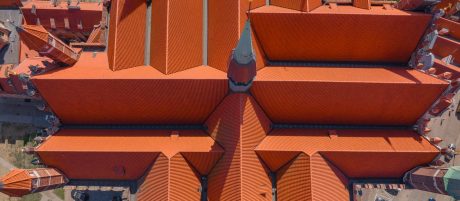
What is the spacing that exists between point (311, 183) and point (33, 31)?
3006 cm

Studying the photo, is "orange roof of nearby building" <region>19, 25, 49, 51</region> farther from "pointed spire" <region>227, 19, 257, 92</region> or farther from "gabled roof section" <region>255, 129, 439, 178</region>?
"gabled roof section" <region>255, 129, 439, 178</region>

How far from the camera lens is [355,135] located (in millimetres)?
37656

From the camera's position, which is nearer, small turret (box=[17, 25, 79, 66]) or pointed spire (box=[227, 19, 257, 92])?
pointed spire (box=[227, 19, 257, 92])

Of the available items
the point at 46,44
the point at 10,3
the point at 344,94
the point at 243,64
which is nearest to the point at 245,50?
the point at 243,64

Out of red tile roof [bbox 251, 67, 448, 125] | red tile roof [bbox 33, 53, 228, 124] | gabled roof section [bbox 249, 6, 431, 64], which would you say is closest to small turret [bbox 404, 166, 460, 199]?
red tile roof [bbox 251, 67, 448, 125]

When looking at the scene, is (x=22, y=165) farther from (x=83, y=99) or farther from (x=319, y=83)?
(x=319, y=83)

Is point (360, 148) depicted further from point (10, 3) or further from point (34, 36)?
point (10, 3)

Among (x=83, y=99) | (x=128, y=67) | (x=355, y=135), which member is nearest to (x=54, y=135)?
(x=83, y=99)

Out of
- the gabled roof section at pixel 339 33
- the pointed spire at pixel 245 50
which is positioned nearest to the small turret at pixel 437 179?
the gabled roof section at pixel 339 33

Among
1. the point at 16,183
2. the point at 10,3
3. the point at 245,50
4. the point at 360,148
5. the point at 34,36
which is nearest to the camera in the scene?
the point at 245,50

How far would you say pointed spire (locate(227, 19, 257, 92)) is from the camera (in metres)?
26.3

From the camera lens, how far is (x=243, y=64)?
2880cm

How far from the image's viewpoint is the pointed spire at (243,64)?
26.3m

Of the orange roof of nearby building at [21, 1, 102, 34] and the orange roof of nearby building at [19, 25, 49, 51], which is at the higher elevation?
the orange roof of nearby building at [21, 1, 102, 34]
